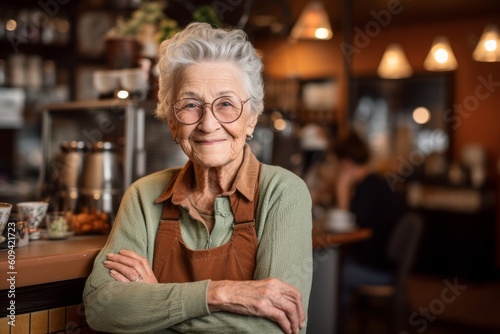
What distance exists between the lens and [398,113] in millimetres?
8453

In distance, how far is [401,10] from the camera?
24.7ft

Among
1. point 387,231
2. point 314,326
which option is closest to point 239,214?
point 314,326

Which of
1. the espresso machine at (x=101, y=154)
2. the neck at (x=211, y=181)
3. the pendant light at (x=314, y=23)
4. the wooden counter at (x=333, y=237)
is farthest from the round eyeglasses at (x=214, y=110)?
the pendant light at (x=314, y=23)

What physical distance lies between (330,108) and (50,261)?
24.6 ft

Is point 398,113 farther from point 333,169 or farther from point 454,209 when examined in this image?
point 333,169

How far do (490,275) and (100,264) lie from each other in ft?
21.1

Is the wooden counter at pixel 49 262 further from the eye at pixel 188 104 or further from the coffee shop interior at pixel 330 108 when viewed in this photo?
the coffee shop interior at pixel 330 108

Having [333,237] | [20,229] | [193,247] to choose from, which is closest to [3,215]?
[20,229]

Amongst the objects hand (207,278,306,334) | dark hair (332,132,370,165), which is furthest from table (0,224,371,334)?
dark hair (332,132,370,165)

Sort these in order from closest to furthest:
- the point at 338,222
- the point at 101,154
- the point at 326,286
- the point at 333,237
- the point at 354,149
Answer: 1. the point at 101,154
2. the point at 333,237
3. the point at 326,286
4. the point at 338,222
5. the point at 354,149

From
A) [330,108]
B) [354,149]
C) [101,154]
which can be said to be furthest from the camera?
[330,108]

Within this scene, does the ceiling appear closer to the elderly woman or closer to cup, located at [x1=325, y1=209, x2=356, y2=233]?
cup, located at [x1=325, y1=209, x2=356, y2=233]

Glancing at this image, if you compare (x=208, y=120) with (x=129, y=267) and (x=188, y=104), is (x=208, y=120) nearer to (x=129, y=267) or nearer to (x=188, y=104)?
(x=188, y=104)

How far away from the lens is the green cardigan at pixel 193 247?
1.61 m
